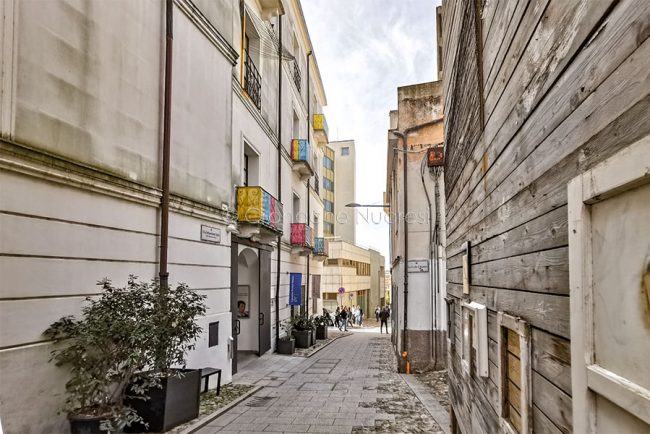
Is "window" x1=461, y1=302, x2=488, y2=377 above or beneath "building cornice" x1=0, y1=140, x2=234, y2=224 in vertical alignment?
beneath

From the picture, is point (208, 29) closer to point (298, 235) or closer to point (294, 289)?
point (298, 235)

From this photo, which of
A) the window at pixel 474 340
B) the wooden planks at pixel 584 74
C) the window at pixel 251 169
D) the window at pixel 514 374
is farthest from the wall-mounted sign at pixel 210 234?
the wooden planks at pixel 584 74

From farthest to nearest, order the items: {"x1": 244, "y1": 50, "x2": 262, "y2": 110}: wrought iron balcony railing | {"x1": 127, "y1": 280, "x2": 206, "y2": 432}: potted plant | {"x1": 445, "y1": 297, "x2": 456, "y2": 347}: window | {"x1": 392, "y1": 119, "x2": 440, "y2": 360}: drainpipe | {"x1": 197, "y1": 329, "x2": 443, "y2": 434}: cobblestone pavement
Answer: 1. {"x1": 392, "y1": 119, "x2": 440, "y2": 360}: drainpipe
2. {"x1": 244, "y1": 50, "x2": 262, "y2": 110}: wrought iron balcony railing
3. {"x1": 197, "y1": 329, "x2": 443, "y2": 434}: cobblestone pavement
4. {"x1": 445, "y1": 297, "x2": 456, "y2": 347}: window
5. {"x1": 127, "y1": 280, "x2": 206, "y2": 432}: potted plant

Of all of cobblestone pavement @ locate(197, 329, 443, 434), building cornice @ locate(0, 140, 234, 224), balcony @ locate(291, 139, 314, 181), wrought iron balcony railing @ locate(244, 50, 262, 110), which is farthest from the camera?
balcony @ locate(291, 139, 314, 181)

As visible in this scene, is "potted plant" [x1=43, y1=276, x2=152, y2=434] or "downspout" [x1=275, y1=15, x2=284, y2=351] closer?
"potted plant" [x1=43, y1=276, x2=152, y2=434]

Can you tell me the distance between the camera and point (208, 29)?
10.8 metres

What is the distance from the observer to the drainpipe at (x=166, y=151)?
8.47m

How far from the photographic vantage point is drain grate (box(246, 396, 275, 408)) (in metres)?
9.43

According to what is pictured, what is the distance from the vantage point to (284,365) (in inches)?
573

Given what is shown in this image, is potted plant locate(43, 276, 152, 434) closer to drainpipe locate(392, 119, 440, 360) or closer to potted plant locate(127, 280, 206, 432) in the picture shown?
potted plant locate(127, 280, 206, 432)

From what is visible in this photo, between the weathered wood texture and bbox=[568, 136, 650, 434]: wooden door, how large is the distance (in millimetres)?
158

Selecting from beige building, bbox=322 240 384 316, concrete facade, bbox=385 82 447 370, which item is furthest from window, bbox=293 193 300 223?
beige building, bbox=322 240 384 316

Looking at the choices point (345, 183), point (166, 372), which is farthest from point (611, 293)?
point (345, 183)

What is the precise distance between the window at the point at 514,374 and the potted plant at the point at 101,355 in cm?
445
